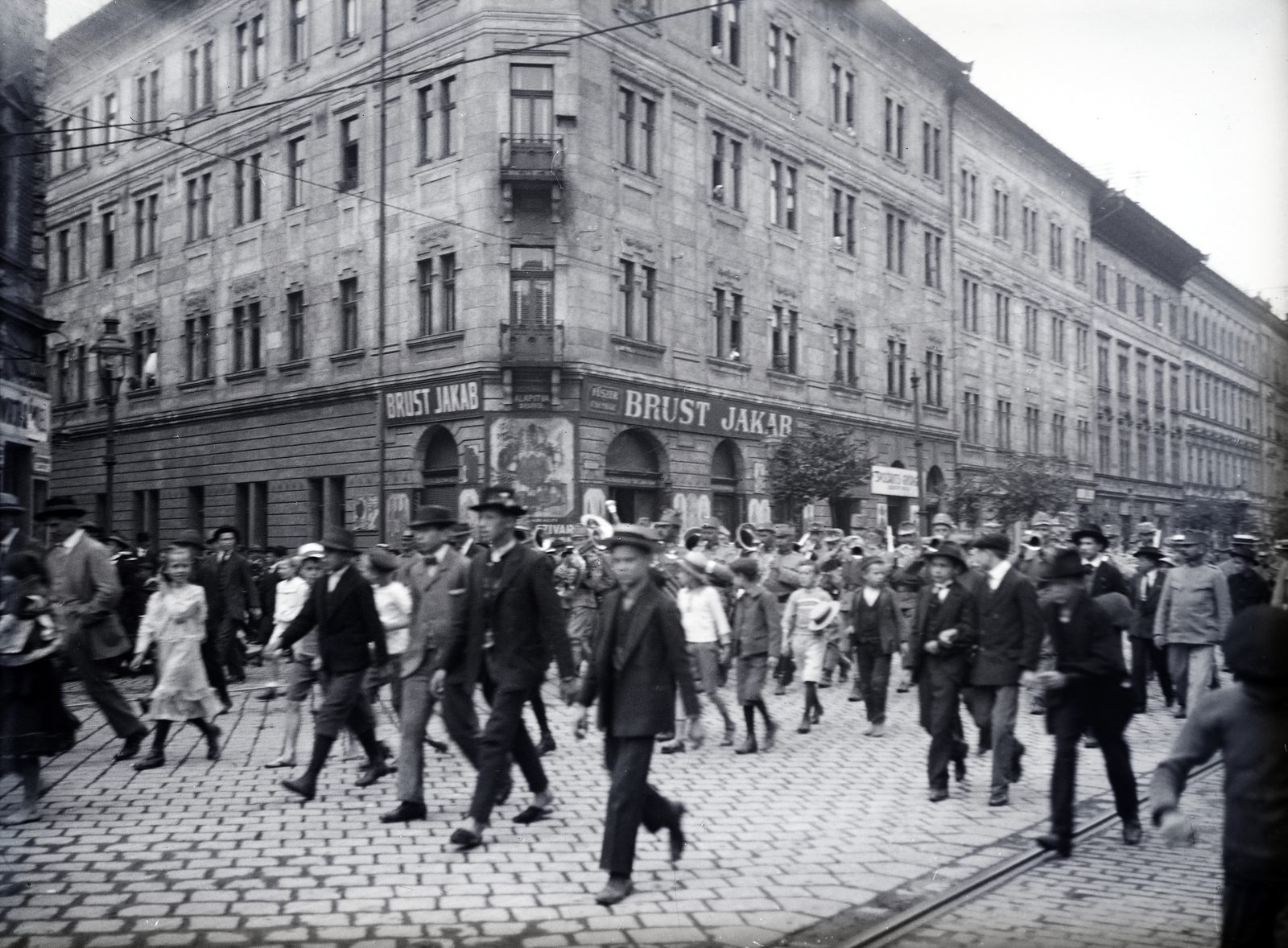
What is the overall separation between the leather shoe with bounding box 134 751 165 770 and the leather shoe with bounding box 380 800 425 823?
2.84 meters

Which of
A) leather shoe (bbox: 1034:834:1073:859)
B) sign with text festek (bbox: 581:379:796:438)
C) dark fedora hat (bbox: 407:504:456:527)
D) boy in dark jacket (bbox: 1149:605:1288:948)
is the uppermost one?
sign with text festek (bbox: 581:379:796:438)

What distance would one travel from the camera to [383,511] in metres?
28.6

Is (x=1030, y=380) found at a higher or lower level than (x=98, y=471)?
higher

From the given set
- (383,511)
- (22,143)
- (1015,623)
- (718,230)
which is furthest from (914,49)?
(1015,623)

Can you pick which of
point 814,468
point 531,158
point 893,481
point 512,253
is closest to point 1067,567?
point 512,253

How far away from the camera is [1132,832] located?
24.9ft

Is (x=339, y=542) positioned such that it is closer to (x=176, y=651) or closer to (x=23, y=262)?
(x=176, y=651)

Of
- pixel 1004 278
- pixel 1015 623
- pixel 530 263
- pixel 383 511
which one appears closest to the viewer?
pixel 1015 623

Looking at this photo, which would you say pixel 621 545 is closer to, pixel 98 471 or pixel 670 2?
pixel 670 2

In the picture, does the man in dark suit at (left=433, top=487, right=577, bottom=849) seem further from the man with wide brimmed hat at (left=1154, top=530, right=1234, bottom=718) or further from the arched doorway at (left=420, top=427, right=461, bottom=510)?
the arched doorway at (left=420, top=427, right=461, bottom=510)

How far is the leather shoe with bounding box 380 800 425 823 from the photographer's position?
26.5 feet

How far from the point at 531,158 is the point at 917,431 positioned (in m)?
13.9

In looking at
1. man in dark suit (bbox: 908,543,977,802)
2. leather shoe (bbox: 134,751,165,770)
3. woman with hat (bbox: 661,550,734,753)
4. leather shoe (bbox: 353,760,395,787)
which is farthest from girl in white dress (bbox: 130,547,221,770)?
man in dark suit (bbox: 908,543,977,802)

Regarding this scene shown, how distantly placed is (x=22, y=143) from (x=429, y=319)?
10502 millimetres
